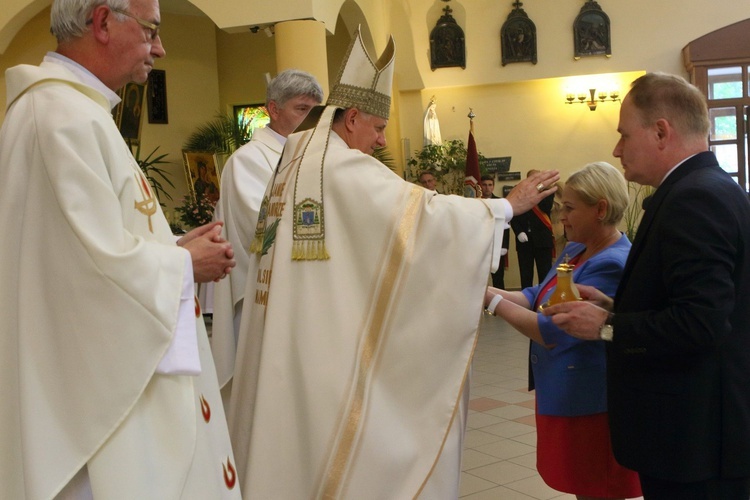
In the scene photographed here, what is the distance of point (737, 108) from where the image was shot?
42.1 ft

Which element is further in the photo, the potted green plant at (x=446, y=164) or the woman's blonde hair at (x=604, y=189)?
the potted green plant at (x=446, y=164)

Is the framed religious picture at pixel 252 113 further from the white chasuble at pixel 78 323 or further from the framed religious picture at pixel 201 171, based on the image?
the white chasuble at pixel 78 323

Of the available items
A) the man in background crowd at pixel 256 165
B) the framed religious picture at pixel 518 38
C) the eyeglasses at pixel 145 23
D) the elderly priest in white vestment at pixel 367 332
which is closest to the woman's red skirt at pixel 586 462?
the elderly priest in white vestment at pixel 367 332

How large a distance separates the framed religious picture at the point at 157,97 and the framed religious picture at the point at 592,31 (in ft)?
21.8

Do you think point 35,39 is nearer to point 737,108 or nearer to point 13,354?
point 13,354

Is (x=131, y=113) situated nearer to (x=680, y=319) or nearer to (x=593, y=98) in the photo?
(x=593, y=98)

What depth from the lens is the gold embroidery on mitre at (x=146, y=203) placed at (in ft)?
6.66

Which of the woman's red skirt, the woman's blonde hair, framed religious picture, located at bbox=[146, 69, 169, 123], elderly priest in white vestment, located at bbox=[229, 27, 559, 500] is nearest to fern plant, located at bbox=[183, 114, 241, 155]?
framed religious picture, located at bbox=[146, 69, 169, 123]

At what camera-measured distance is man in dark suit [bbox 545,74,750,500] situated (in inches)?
78.6

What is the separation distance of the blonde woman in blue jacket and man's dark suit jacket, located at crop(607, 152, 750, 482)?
0.41 m

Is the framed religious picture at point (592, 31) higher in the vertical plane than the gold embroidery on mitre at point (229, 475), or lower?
higher

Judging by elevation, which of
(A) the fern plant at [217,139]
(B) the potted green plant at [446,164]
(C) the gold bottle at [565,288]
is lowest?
(C) the gold bottle at [565,288]

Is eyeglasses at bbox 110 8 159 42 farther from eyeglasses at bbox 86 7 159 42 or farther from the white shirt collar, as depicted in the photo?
the white shirt collar

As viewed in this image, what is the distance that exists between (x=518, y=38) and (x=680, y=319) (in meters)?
11.9
